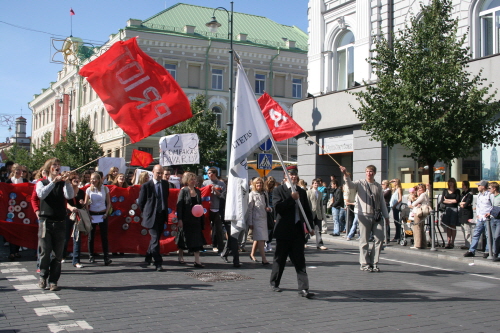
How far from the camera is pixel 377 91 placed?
644 inches

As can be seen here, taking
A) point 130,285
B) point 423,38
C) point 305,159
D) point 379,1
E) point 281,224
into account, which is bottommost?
point 130,285

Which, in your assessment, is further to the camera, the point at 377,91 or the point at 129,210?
the point at 377,91

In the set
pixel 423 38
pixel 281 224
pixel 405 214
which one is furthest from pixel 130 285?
pixel 423 38

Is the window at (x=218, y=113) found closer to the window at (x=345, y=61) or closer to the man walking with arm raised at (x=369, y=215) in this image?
the window at (x=345, y=61)

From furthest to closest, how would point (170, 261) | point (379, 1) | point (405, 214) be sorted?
1. point (379, 1)
2. point (405, 214)
3. point (170, 261)

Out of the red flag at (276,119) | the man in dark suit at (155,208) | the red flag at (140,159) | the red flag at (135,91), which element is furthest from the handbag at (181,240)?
the red flag at (140,159)

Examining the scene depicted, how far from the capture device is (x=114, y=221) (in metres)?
12.1

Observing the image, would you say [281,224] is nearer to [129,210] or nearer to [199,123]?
[129,210]

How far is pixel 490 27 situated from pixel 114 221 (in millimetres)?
14298

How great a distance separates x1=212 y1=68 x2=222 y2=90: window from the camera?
156 ft

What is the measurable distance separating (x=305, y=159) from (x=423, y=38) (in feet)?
37.1

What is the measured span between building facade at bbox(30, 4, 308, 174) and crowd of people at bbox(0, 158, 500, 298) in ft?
97.1

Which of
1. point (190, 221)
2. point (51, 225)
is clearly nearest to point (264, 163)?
point (190, 221)

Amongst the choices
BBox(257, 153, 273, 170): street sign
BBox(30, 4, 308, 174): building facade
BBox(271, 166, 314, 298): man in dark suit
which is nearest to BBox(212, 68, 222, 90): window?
BBox(30, 4, 308, 174): building facade
